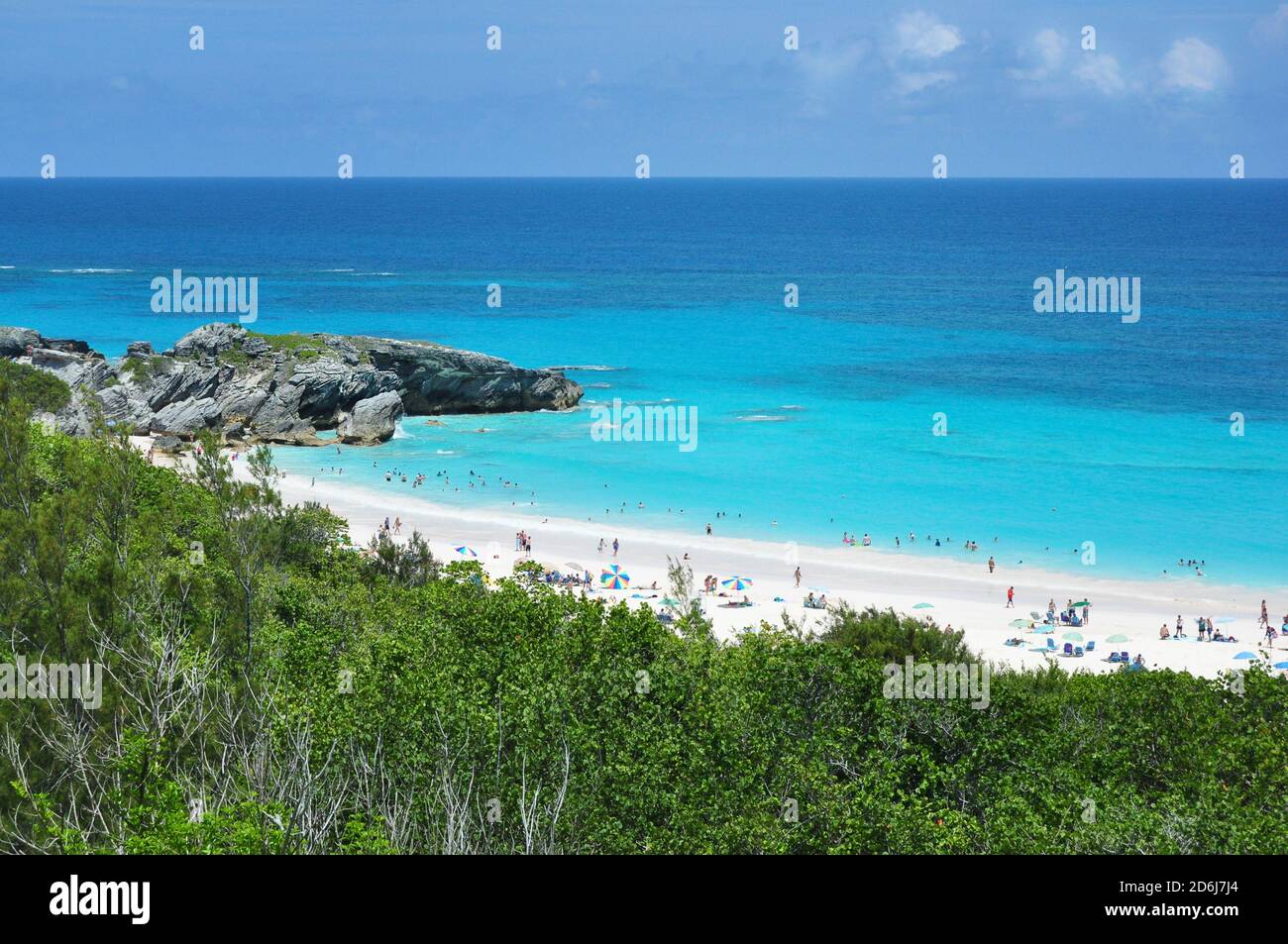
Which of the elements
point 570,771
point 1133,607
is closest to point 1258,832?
point 570,771

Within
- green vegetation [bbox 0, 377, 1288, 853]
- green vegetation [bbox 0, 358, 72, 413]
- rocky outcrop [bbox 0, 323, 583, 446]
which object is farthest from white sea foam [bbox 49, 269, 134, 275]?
green vegetation [bbox 0, 377, 1288, 853]

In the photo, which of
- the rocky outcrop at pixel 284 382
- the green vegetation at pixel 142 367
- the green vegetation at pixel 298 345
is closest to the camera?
the rocky outcrop at pixel 284 382

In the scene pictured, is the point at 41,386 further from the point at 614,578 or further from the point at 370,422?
the point at 614,578

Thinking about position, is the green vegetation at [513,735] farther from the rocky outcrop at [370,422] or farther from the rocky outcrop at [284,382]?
the rocky outcrop at [284,382]

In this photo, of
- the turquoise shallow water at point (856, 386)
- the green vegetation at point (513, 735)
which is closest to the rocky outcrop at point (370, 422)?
the turquoise shallow water at point (856, 386)

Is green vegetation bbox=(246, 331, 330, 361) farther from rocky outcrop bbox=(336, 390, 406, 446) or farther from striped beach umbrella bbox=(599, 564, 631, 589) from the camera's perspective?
striped beach umbrella bbox=(599, 564, 631, 589)

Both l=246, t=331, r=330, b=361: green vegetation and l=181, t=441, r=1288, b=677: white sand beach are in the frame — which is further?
l=246, t=331, r=330, b=361: green vegetation
